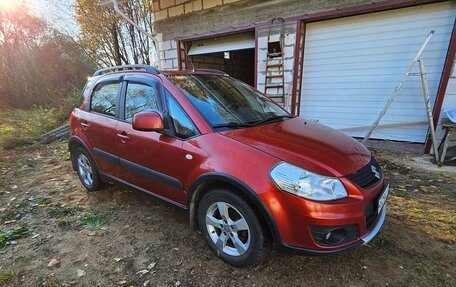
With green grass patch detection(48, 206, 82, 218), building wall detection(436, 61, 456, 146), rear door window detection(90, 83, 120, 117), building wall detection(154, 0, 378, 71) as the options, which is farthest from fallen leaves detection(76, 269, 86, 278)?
building wall detection(436, 61, 456, 146)

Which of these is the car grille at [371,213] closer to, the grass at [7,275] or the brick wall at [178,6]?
the grass at [7,275]

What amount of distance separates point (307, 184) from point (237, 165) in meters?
0.52

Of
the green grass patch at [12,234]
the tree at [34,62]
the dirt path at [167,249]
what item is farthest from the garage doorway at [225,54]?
the tree at [34,62]

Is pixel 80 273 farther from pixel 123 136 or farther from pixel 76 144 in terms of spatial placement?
pixel 76 144

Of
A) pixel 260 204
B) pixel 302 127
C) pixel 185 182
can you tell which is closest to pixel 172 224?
pixel 185 182

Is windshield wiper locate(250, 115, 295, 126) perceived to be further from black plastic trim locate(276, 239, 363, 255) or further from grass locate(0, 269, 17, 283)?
grass locate(0, 269, 17, 283)

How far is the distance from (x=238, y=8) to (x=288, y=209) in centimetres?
564

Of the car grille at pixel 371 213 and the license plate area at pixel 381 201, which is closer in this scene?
the car grille at pixel 371 213

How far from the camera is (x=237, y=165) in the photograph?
6.53 ft

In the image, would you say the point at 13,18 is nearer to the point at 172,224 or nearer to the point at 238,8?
the point at 238,8

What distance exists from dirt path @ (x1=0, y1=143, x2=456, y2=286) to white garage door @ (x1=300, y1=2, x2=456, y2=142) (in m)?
1.71

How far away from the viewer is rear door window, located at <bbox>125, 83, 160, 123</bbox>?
2678mm

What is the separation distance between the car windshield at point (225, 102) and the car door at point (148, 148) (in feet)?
1.04

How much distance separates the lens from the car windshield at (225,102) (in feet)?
7.98
